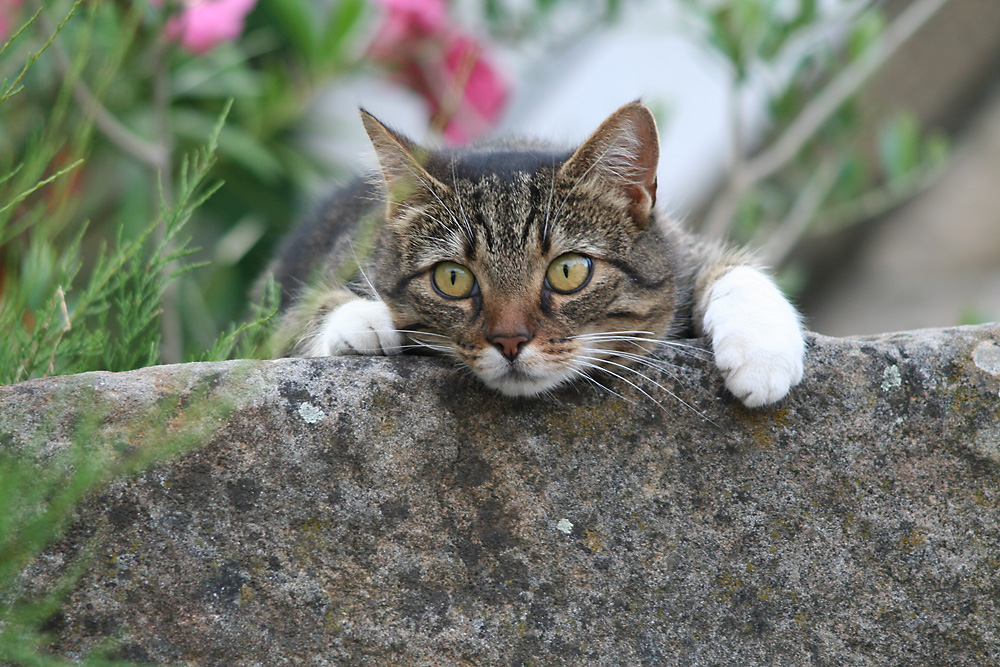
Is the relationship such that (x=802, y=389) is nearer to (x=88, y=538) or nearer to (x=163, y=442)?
(x=163, y=442)

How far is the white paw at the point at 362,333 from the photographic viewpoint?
177cm

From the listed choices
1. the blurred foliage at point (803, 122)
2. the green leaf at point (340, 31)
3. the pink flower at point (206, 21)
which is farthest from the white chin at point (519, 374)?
the green leaf at point (340, 31)

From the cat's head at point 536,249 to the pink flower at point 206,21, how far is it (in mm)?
1491

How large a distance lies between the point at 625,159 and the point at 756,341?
1.58ft

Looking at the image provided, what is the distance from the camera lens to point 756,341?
5.10 feet

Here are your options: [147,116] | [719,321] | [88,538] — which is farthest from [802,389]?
[147,116]

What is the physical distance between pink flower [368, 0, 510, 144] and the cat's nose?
7.18 feet

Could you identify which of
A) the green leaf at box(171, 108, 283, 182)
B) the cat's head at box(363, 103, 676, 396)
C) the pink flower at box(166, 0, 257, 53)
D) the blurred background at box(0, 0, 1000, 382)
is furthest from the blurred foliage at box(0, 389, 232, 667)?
the green leaf at box(171, 108, 283, 182)

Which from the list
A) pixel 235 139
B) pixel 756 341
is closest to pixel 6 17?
pixel 235 139

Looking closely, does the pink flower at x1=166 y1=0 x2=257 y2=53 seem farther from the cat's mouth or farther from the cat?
the cat's mouth

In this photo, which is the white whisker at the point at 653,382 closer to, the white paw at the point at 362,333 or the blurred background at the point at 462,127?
the white paw at the point at 362,333

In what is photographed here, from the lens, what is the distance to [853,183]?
3.37 meters

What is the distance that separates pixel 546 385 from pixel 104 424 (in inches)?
28.8

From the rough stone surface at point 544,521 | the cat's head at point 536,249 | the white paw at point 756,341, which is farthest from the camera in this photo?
the cat's head at point 536,249
